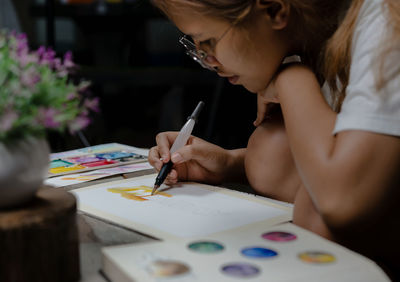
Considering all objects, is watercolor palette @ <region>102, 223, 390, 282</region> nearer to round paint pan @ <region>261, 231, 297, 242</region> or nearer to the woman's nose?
round paint pan @ <region>261, 231, 297, 242</region>

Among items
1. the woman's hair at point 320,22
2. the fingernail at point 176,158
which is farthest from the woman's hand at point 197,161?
the woman's hair at point 320,22

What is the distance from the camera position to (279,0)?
662 mm

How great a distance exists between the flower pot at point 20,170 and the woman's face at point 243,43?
1.12ft

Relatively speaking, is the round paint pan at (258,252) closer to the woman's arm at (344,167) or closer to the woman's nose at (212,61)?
the woman's arm at (344,167)

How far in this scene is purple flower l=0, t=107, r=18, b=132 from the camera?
380 mm

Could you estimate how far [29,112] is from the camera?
0.41 m

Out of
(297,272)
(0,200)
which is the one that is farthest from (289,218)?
(0,200)

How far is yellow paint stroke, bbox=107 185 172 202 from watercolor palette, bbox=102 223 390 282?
0.25 m

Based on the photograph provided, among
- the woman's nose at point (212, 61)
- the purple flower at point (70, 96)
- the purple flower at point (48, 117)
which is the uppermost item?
the woman's nose at point (212, 61)

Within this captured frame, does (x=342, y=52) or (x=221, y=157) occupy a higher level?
(x=342, y=52)

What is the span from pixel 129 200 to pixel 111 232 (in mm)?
123

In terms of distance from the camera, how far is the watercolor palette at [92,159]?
35.9 inches

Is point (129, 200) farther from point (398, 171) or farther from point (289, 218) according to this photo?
point (398, 171)

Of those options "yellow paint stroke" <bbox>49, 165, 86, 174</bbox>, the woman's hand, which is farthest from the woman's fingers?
"yellow paint stroke" <bbox>49, 165, 86, 174</bbox>
